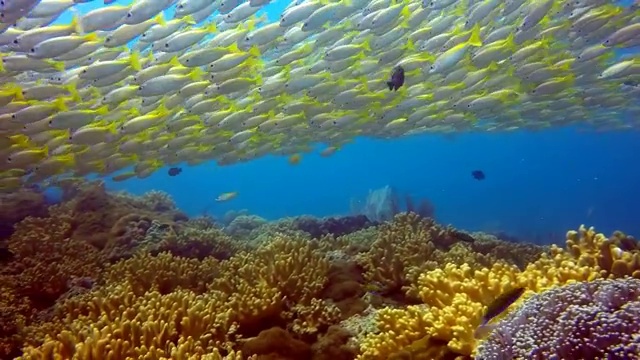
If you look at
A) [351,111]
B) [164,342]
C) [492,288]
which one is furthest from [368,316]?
[351,111]

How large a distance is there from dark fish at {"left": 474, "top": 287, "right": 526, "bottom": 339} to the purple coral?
18.2 inches

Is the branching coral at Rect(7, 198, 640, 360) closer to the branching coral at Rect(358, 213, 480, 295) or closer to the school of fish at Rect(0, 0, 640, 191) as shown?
the branching coral at Rect(358, 213, 480, 295)

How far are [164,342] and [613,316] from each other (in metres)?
3.77

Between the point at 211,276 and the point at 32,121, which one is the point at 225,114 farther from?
the point at 211,276

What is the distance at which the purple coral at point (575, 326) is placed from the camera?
254 cm

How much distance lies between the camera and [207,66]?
10.8m

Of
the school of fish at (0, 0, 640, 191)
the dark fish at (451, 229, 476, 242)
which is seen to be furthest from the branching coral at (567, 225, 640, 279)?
the school of fish at (0, 0, 640, 191)

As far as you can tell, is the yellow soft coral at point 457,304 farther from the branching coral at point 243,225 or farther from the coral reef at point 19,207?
the branching coral at point 243,225

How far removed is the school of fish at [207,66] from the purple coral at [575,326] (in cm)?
623

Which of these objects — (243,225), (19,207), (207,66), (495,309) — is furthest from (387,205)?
(495,309)

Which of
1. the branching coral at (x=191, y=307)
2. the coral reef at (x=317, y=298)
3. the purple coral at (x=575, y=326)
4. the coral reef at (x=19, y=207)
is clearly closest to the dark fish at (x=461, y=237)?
the coral reef at (x=317, y=298)

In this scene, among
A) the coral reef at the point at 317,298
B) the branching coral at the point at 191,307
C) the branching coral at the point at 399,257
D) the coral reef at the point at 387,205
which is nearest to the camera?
the coral reef at the point at 317,298

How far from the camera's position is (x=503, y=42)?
9.68 m

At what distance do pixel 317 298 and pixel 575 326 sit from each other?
3.40 meters
